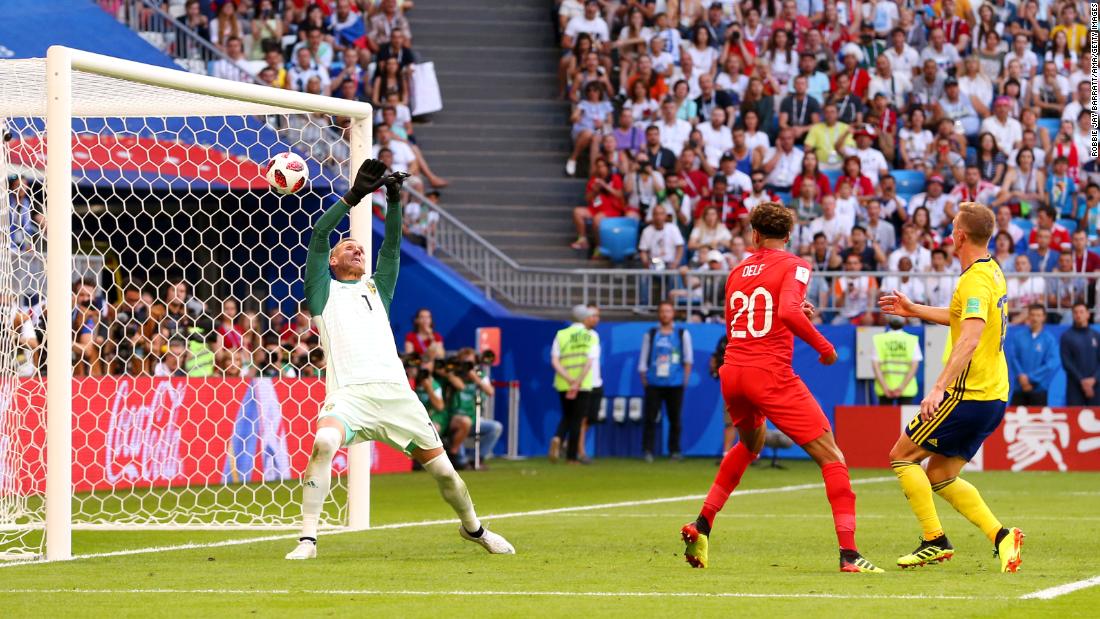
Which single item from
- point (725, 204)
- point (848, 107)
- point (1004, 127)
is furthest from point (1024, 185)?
point (725, 204)

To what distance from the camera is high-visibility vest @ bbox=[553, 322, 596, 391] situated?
21812 mm

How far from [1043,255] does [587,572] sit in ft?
51.2

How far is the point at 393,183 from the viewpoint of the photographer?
9.97m

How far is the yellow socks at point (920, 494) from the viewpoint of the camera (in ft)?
30.8

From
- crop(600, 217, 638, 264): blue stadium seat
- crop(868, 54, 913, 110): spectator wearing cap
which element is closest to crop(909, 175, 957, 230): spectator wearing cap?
crop(868, 54, 913, 110): spectator wearing cap

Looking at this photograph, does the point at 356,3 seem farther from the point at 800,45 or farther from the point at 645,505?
the point at 645,505

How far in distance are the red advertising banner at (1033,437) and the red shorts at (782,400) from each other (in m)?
11.5

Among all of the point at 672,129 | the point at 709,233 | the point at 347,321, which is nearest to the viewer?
the point at 347,321

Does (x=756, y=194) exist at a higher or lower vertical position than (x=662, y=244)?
higher

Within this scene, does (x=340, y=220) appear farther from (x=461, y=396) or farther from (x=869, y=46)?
(x=869, y=46)

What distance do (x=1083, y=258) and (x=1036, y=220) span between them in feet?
5.69

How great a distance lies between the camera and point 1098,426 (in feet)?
66.1

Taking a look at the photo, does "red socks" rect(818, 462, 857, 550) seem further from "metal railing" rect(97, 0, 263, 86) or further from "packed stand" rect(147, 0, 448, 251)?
"metal railing" rect(97, 0, 263, 86)

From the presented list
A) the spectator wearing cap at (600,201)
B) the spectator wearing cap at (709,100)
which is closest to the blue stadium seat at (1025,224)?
the spectator wearing cap at (709,100)
